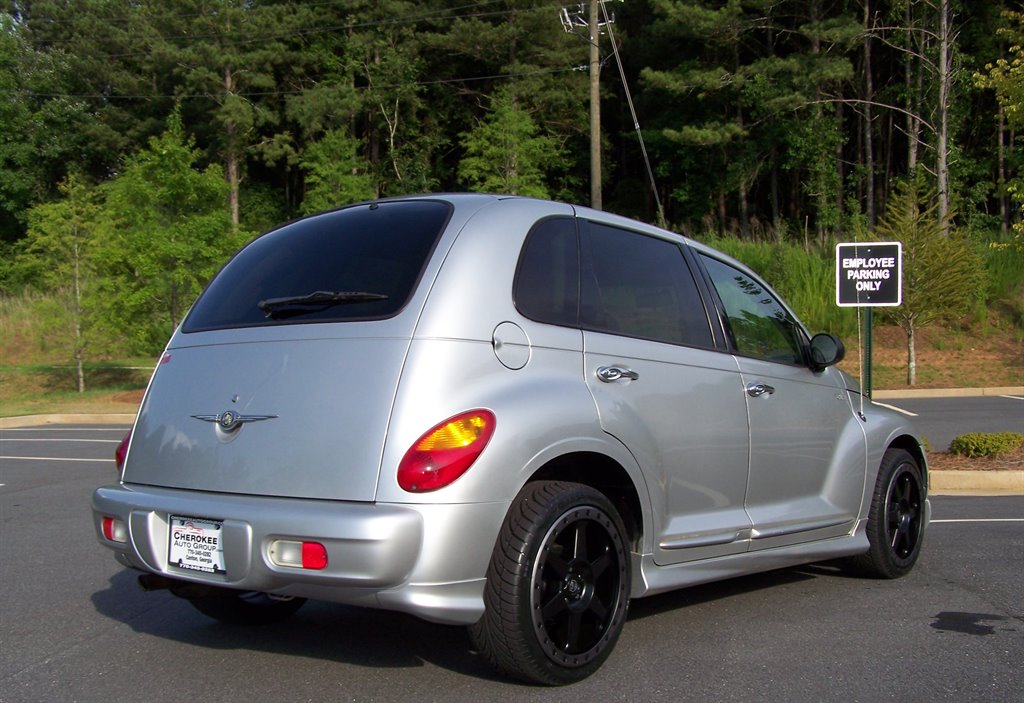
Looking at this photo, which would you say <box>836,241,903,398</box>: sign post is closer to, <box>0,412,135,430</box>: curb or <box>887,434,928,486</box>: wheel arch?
<box>887,434,928,486</box>: wheel arch

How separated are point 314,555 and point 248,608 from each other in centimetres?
166

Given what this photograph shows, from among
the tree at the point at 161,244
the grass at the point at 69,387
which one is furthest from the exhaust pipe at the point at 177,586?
the tree at the point at 161,244

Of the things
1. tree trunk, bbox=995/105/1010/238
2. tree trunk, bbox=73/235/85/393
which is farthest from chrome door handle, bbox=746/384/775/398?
tree trunk, bbox=995/105/1010/238

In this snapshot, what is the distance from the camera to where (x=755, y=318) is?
5559 mm

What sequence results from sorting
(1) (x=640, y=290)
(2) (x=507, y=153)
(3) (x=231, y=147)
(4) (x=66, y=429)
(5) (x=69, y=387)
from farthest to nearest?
(3) (x=231, y=147) → (2) (x=507, y=153) → (5) (x=69, y=387) → (4) (x=66, y=429) → (1) (x=640, y=290)

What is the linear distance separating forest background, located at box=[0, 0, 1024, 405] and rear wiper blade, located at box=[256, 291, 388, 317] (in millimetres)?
24102

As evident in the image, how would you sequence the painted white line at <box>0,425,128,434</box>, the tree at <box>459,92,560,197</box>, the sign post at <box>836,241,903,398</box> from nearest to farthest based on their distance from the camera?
the sign post at <box>836,241,903,398</box>, the painted white line at <box>0,425,128,434</box>, the tree at <box>459,92,560,197</box>

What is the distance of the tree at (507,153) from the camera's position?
4297 centimetres

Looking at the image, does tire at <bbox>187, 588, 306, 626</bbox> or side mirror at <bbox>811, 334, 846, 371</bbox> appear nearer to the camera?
tire at <bbox>187, 588, 306, 626</bbox>

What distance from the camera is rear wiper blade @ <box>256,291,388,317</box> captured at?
409 centimetres

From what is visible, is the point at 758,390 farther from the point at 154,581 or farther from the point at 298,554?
the point at 154,581

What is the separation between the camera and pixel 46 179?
6072cm

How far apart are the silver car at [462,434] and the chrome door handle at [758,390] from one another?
1cm

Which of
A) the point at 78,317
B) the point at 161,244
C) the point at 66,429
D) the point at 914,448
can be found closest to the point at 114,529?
the point at 914,448
